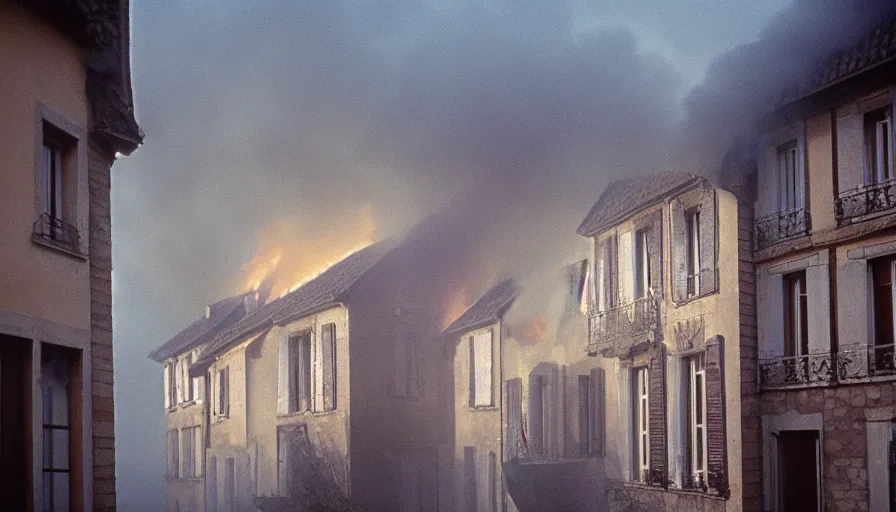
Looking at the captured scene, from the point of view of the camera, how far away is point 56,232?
43.0 ft

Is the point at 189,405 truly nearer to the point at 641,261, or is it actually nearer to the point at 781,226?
the point at 641,261

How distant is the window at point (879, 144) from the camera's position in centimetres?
1738

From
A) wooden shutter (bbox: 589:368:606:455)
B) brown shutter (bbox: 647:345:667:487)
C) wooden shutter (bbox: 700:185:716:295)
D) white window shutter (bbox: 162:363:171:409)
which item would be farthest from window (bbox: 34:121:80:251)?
white window shutter (bbox: 162:363:171:409)

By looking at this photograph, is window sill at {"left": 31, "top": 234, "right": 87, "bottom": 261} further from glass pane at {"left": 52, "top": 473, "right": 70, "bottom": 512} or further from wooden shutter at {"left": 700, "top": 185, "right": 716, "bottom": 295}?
wooden shutter at {"left": 700, "top": 185, "right": 716, "bottom": 295}

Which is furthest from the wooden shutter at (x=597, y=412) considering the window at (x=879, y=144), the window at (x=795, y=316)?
the window at (x=879, y=144)

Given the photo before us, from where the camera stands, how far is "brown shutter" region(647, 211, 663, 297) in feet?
73.4

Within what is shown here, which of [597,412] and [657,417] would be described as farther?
[597,412]

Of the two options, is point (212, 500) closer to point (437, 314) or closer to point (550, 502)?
point (437, 314)

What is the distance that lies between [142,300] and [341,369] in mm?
29235

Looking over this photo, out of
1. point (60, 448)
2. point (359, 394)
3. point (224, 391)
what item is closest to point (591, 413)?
point (359, 394)

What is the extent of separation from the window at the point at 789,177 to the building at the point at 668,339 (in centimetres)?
79

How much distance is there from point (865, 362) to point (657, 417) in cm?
543

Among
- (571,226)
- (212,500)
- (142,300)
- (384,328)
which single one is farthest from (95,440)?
(142,300)

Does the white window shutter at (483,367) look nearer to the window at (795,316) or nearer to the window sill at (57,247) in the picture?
the window at (795,316)
